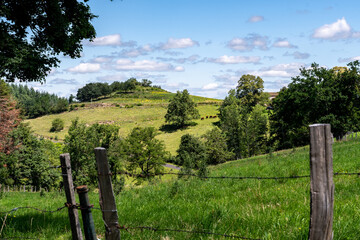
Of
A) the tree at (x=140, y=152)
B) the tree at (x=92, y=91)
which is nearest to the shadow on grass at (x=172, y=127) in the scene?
the tree at (x=140, y=152)

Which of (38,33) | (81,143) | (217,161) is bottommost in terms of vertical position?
(217,161)

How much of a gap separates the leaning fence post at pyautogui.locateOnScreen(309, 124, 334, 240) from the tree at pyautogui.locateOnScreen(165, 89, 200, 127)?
8243cm

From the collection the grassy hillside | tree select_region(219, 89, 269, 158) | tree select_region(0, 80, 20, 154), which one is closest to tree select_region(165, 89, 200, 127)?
the grassy hillside

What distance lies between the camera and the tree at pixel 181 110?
86.7 metres

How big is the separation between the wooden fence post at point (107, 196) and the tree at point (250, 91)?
82.4 meters

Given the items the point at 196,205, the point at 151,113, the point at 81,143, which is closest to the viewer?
the point at 196,205

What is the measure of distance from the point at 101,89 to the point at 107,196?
18114cm

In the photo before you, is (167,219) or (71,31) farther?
(71,31)

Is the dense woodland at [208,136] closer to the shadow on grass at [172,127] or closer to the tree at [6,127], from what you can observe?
the tree at [6,127]

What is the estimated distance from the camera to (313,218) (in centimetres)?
296

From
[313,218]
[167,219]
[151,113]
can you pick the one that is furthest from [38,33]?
[151,113]

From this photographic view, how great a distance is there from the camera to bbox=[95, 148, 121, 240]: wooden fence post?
12.1 feet

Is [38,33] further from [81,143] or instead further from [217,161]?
[217,161]

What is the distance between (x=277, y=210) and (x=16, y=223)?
5.88 m
